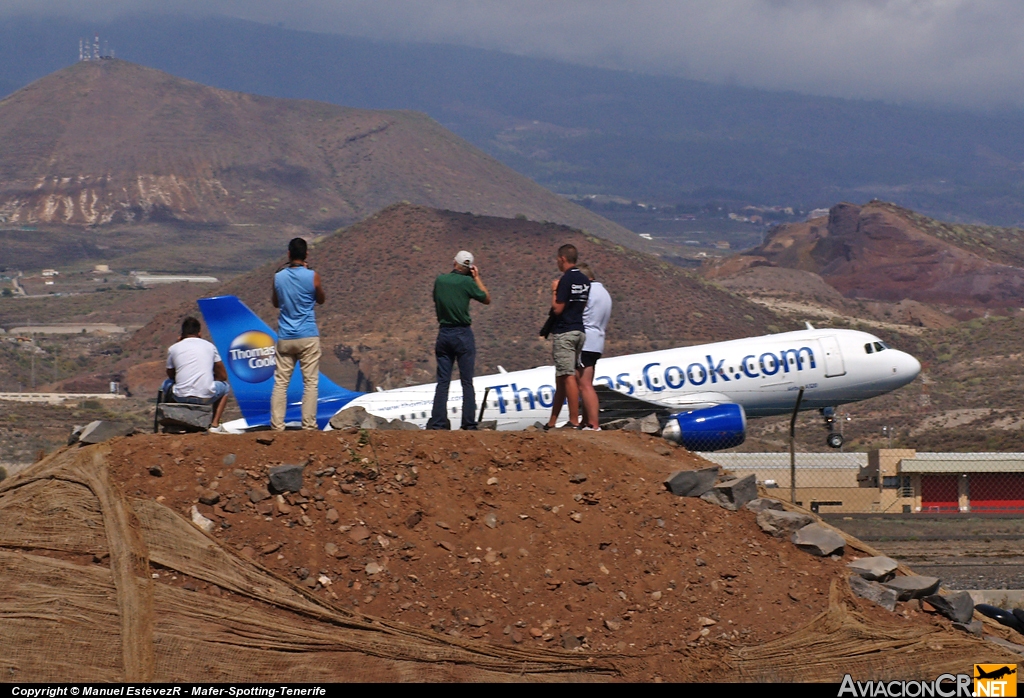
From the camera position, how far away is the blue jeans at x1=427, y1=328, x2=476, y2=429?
16375 mm

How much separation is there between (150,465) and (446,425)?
188 inches

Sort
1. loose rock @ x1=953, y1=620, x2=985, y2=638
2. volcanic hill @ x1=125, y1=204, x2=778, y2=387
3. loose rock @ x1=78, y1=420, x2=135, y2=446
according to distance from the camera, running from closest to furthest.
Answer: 1. loose rock @ x1=953, y1=620, x2=985, y2=638
2. loose rock @ x1=78, y1=420, x2=135, y2=446
3. volcanic hill @ x1=125, y1=204, x2=778, y2=387

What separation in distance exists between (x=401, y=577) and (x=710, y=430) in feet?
48.3

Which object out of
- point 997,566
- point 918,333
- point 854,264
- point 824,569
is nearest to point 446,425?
point 824,569

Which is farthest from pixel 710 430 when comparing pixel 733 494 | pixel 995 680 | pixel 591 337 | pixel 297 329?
pixel 995 680

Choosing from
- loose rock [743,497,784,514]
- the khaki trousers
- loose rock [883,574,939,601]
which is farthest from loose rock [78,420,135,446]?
loose rock [883,574,939,601]

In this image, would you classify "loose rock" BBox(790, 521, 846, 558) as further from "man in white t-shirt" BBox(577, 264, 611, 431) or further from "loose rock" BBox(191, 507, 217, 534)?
"loose rock" BBox(191, 507, 217, 534)

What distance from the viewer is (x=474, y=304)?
251ft

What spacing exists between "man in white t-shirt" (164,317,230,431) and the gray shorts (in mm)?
4629

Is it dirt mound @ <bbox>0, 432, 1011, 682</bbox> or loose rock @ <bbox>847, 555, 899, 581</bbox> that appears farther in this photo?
loose rock @ <bbox>847, 555, 899, 581</bbox>

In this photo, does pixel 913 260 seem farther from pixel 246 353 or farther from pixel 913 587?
pixel 913 587

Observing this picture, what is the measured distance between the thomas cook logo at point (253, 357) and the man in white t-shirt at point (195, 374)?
33.7ft

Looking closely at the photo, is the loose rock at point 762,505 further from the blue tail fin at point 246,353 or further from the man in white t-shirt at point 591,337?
the blue tail fin at point 246,353

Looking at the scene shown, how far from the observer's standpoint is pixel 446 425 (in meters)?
16.8
